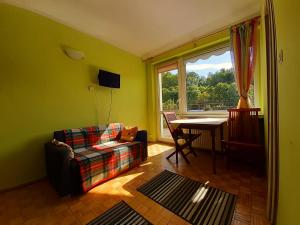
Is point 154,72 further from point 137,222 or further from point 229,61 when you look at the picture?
point 137,222

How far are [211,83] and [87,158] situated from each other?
291cm

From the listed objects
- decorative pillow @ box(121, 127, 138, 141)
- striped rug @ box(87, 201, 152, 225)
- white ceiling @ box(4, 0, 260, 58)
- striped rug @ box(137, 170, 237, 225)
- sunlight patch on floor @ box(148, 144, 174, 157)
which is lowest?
striped rug @ box(87, 201, 152, 225)

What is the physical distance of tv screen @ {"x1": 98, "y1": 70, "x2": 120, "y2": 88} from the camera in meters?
3.02

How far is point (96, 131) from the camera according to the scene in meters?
2.71

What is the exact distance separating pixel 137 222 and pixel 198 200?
723mm

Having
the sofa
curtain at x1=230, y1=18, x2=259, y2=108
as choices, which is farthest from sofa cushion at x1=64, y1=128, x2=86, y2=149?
curtain at x1=230, y1=18, x2=259, y2=108

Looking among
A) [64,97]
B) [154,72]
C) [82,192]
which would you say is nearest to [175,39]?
[154,72]

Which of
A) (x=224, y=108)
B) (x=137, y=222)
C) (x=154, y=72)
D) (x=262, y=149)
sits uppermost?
(x=154, y=72)

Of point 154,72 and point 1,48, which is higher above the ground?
point 154,72

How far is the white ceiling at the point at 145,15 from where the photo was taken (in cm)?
215

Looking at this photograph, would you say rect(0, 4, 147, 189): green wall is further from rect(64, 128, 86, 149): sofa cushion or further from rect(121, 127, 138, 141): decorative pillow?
rect(121, 127, 138, 141): decorative pillow

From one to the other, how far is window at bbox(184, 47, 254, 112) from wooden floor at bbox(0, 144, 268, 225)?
4.56ft

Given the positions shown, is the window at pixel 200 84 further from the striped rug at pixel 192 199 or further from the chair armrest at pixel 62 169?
the chair armrest at pixel 62 169

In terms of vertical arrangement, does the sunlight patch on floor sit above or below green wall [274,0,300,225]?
below
